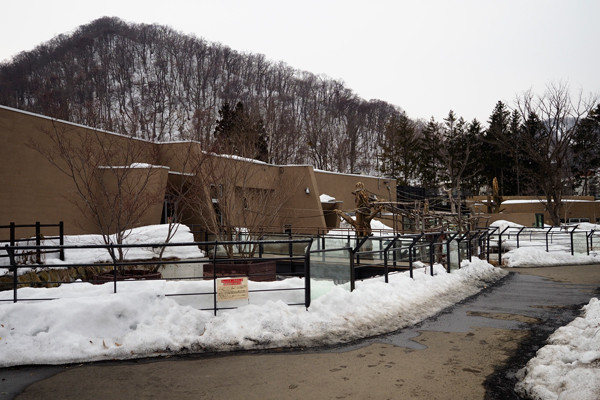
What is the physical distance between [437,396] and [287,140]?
54.9 meters

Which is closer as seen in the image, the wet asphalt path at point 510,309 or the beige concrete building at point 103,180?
the wet asphalt path at point 510,309

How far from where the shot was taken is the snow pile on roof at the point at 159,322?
6.71m

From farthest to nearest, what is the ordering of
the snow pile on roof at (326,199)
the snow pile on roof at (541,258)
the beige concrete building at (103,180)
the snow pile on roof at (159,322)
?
the snow pile on roof at (326,199)
the snow pile on roof at (541,258)
the beige concrete building at (103,180)
the snow pile on roof at (159,322)

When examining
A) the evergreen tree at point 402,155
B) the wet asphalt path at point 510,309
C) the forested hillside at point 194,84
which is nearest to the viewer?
the wet asphalt path at point 510,309

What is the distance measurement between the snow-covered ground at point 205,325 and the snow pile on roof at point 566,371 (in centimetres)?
1

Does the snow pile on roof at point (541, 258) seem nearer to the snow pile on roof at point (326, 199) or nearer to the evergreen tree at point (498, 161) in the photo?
the snow pile on roof at point (326, 199)

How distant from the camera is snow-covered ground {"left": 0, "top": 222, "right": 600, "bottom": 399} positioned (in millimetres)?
5992

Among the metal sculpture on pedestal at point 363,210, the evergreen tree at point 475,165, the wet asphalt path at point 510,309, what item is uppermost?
the evergreen tree at point 475,165

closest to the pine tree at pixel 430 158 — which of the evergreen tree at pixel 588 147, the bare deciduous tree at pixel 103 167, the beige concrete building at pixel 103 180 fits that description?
the evergreen tree at pixel 588 147

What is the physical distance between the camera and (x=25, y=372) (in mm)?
6133

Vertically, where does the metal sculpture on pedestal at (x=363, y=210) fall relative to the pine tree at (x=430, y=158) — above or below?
below

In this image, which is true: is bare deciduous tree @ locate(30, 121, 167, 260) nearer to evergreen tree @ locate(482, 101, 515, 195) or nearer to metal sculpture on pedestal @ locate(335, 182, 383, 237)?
metal sculpture on pedestal @ locate(335, 182, 383, 237)

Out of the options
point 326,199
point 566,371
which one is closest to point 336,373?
point 566,371

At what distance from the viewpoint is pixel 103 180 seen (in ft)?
50.8
